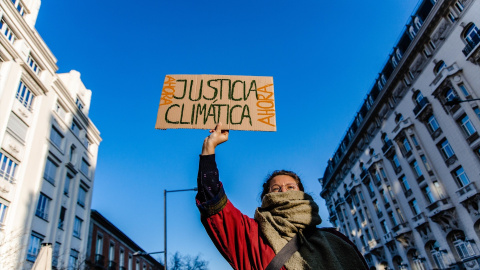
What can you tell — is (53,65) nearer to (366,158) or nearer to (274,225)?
(274,225)

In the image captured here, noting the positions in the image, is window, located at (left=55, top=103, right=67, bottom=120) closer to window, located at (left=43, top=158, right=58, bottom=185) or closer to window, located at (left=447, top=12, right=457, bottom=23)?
window, located at (left=43, top=158, right=58, bottom=185)

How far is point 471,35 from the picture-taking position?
22.8 metres

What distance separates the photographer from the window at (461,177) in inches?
955

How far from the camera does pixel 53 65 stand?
92.8 feet

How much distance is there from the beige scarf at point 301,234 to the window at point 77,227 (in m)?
30.4

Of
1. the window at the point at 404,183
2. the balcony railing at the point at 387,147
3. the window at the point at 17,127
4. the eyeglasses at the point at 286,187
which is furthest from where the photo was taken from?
the balcony railing at the point at 387,147

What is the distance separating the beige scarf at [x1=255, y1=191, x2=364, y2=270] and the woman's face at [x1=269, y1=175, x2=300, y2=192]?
0.34m

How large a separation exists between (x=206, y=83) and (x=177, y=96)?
366 millimetres

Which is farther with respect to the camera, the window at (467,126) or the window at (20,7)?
the window at (20,7)

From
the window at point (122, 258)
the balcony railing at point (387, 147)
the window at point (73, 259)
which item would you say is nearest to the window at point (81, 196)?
the window at point (73, 259)

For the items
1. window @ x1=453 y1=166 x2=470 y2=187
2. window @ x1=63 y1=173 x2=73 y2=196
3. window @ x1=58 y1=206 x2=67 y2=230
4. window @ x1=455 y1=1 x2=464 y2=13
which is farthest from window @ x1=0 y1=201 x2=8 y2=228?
window @ x1=455 y1=1 x2=464 y2=13

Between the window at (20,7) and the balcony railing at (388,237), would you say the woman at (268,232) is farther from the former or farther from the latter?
the balcony railing at (388,237)

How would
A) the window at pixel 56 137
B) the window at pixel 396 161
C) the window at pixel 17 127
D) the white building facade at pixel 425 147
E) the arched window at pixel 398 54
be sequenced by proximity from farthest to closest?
the window at pixel 396 161 → the arched window at pixel 398 54 → the window at pixel 56 137 → the white building facade at pixel 425 147 → the window at pixel 17 127

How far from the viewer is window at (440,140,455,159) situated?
25.9 m
